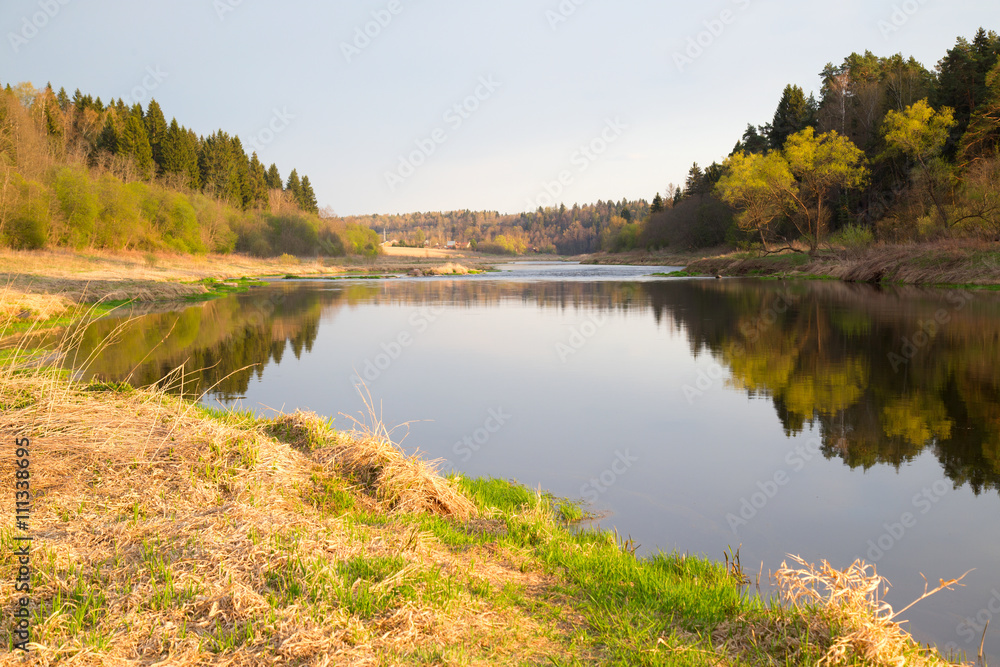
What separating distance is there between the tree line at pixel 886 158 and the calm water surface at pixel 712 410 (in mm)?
22739

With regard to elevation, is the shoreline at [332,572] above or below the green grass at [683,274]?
below

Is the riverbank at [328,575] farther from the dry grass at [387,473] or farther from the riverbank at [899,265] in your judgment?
the riverbank at [899,265]

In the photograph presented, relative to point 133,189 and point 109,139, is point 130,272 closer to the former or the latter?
point 133,189

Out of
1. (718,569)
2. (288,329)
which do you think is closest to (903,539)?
(718,569)

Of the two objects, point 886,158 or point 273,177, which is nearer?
point 886,158

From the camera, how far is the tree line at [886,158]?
125 ft

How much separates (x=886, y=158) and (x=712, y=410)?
57.1 meters

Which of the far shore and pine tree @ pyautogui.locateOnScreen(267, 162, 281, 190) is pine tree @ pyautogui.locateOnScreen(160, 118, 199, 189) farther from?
pine tree @ pyautogui.locateOnScreen(267, 162, 281, 190)

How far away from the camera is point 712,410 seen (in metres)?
9.77

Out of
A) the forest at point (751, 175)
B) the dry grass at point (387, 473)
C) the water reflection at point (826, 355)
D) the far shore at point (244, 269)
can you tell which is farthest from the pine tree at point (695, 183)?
the dry grass at point (387, 473)

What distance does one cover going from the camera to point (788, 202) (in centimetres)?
5144

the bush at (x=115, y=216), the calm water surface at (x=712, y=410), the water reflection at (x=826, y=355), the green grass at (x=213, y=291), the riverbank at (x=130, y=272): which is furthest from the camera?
the bush at (x=115, y=216)

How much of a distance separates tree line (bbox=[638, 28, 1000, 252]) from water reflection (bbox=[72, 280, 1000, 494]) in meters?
15.7

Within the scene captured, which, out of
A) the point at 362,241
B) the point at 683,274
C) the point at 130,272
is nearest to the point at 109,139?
the point at 362,241
